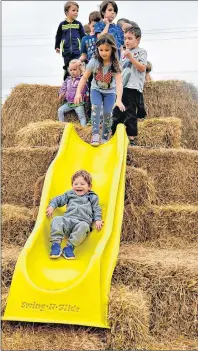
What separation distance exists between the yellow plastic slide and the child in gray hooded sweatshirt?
8 cm

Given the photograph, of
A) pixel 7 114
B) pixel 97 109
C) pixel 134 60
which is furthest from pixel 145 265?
pixel 7 114

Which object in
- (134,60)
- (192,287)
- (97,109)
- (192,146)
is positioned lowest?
(192,146)

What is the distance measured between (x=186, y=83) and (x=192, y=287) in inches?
244

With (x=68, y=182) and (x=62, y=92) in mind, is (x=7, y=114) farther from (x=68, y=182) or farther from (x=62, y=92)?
(x=68, y=182)

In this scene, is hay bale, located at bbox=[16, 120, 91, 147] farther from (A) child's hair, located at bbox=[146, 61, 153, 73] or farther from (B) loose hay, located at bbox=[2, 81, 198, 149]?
(A) child's hair, located at bbox=[146, 61, 153, 73]

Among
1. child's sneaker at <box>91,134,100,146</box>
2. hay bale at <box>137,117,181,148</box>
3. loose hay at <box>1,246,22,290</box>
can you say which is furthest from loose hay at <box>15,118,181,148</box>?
loose hay at <box>1,246,22,290</box>

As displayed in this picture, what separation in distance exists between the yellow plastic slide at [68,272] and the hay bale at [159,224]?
381 mm

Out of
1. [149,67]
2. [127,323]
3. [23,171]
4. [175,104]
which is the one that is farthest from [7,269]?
[149,67]

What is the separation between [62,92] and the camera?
9375mm

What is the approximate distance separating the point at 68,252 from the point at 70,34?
17.6 ft

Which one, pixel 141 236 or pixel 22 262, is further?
pixel 141 236

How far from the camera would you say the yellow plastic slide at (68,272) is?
14.5 feet

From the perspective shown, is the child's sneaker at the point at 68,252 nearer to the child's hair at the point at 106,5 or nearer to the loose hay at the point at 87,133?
the loose hay at the point at 87,133

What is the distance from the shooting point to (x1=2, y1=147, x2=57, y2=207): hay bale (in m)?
6.79
